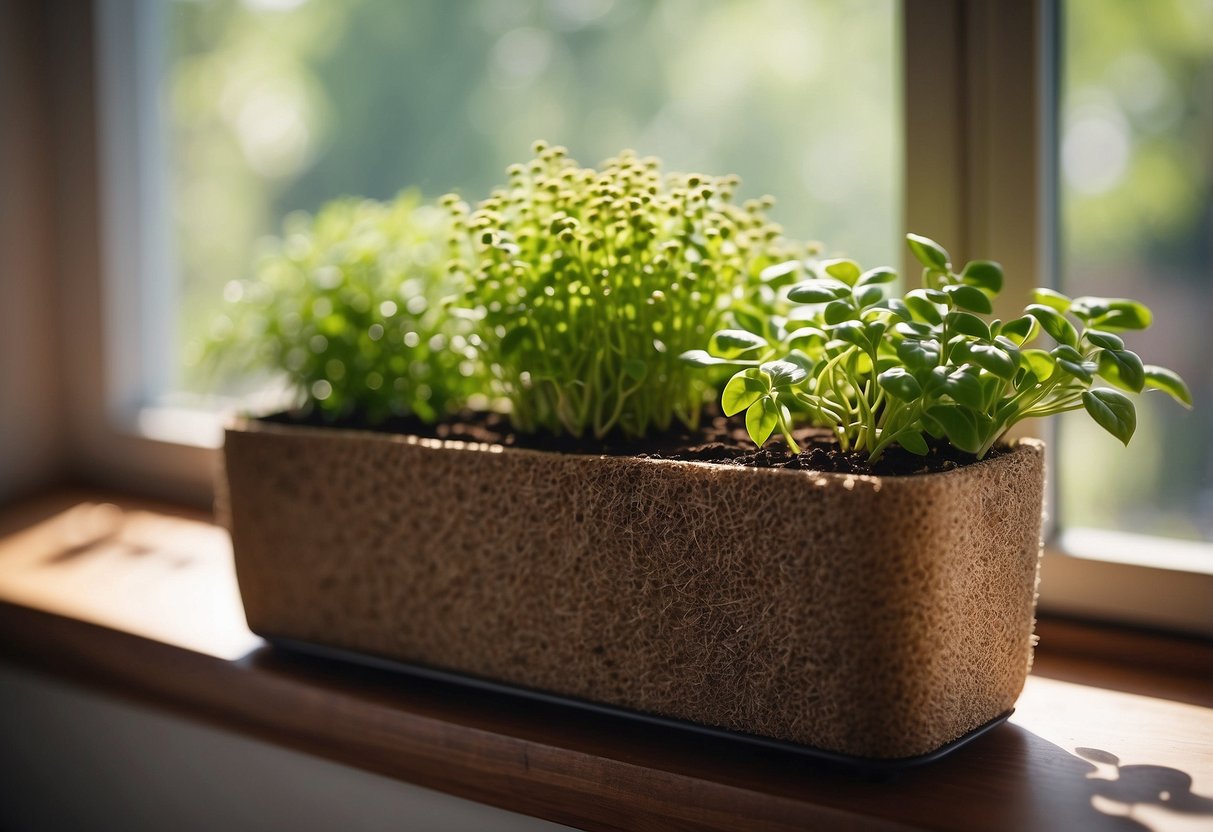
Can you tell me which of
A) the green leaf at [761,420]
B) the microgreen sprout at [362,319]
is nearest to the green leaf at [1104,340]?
the green leaf at [761,420]

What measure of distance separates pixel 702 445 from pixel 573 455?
10 cm

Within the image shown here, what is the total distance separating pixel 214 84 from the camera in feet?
5.03

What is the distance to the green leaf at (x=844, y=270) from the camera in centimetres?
69

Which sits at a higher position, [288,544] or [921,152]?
[921,152]

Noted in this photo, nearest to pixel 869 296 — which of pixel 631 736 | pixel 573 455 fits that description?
pixel 573 455

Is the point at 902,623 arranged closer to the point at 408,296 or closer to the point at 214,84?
the point at 408,296

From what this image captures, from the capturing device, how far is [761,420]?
0.63m

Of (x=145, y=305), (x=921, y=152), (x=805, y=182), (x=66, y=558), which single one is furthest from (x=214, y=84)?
(x=921, y=152)

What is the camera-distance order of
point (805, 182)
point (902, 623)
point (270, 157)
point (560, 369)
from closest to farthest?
1. point (902, 623)
2. point (560, 369)
3. point (805, 182)
4. point (270, 157)

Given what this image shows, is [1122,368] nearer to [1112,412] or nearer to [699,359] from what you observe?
[1112,412]

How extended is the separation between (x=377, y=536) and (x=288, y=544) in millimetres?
107

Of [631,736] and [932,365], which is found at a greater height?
[932,365]

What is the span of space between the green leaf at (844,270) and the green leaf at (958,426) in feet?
0.46

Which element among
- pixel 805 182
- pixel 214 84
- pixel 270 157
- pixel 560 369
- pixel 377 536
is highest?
pixel 214 84
